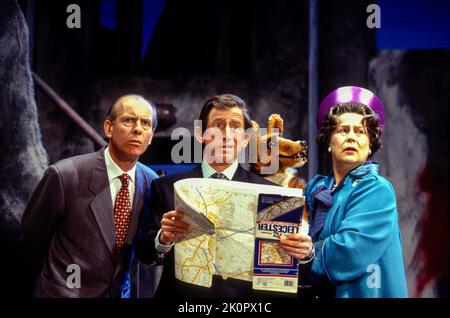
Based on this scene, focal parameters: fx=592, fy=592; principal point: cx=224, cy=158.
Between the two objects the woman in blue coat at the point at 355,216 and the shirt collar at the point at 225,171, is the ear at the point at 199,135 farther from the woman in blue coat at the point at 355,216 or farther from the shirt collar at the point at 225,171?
the woman in blue coat at the point at 355,216

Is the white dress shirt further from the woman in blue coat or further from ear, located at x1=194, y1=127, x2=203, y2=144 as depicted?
the woman in blue coat

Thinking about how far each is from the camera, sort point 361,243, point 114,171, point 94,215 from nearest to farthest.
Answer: point 361,243 < point 94,215 < point 114,171

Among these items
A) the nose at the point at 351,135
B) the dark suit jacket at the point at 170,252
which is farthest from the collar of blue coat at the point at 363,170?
the dark suit jacket at the point at 170,252

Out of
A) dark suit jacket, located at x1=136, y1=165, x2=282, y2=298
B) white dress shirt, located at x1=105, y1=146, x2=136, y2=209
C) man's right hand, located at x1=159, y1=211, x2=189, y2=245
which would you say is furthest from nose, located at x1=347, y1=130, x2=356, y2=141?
white dress shirt, located at x1=105, y1=146, x2=136, y2=209

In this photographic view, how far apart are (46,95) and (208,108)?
99.6 inches

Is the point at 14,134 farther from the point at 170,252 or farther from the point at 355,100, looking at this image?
the point at 355,100

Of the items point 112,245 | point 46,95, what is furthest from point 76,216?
point 46,95

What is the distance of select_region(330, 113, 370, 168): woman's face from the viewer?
2.27m

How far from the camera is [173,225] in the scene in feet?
6.71

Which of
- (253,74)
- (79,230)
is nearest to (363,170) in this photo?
(79,230)

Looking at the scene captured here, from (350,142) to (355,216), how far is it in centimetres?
30

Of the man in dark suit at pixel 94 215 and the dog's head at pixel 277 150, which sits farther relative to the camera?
the dog's head at pixel 277 150

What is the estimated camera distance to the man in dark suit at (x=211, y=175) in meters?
2.17

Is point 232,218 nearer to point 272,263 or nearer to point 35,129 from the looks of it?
point 272,263
